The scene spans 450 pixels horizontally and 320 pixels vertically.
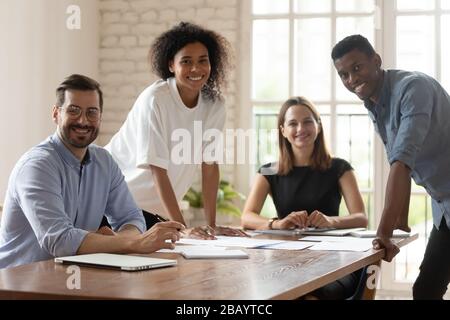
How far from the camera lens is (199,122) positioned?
3254 mm

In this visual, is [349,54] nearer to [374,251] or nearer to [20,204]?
[374,251]

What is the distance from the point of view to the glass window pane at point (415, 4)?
5133 mm

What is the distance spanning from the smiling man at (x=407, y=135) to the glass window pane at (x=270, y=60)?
8.55ft

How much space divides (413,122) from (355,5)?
3.05 m

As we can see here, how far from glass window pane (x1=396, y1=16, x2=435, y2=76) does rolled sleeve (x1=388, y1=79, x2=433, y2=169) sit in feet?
9.01

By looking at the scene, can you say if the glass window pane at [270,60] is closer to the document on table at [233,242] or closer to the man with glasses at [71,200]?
the document on table at [233,242]

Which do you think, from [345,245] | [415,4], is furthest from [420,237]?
[345,245]

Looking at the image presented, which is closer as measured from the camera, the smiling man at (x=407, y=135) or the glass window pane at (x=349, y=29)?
the smiling man at (x=407, y=135)

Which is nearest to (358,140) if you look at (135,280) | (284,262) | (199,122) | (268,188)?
(268,188)

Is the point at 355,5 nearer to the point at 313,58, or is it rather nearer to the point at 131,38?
the point at 313,58

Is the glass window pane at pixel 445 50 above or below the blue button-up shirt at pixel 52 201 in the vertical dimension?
above

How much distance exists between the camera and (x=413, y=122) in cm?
237

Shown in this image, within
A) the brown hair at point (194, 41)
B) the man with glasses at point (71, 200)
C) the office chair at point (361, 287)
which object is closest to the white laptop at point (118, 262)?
the man with glasses at point (71, 200)

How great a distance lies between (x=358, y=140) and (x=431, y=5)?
1.05 meters
